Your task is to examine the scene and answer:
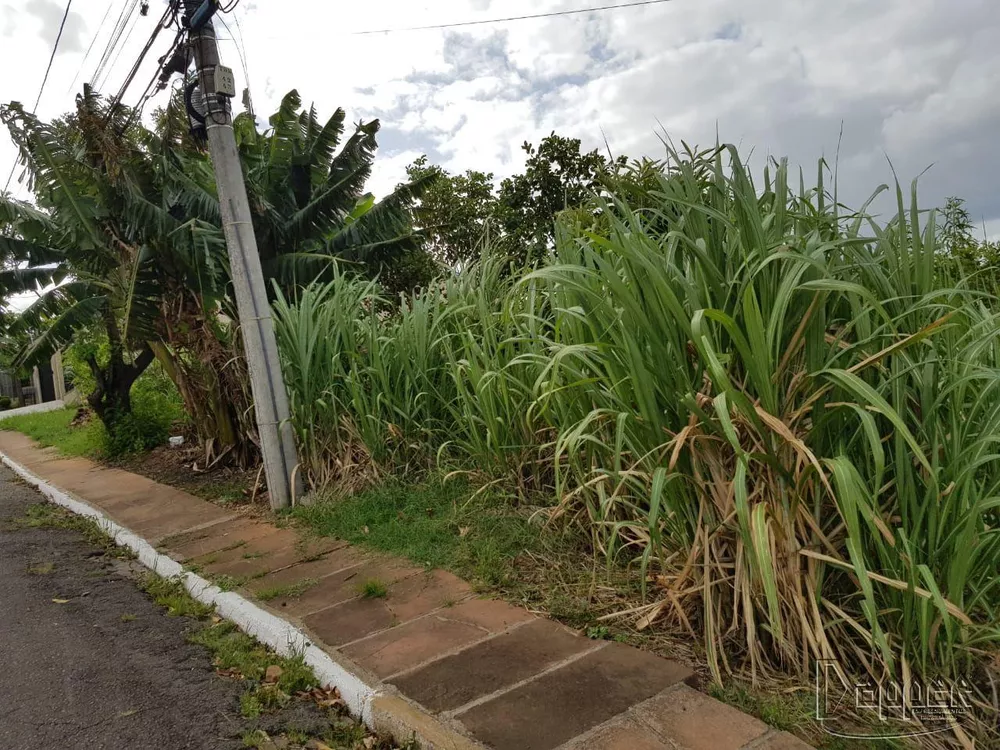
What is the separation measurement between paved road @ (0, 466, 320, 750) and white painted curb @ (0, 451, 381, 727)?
0.23 m

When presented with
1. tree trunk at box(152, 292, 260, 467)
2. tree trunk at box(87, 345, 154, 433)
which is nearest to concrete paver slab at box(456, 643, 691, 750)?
tree trunk at box(152, 292, 260, 467)

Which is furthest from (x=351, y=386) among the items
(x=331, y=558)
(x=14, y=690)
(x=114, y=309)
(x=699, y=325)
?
(x=114, y=309)

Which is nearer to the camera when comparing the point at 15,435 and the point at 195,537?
the point at 195,537

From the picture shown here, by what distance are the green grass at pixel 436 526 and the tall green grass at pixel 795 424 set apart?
691mm

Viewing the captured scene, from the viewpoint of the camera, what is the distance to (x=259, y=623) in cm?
390

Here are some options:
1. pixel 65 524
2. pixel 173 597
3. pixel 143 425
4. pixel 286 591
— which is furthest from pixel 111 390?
pixel 286 591

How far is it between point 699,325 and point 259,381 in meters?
4.41

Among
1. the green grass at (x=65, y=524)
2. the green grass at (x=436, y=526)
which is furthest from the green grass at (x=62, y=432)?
the green grass at (x=436, y=526)

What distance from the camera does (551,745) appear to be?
8.04 feet

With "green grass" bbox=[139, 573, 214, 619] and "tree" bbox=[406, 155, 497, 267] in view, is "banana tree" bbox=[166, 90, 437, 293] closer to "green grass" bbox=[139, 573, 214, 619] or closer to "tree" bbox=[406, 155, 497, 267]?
"tree" bbox=[406, 155, 497, 267]

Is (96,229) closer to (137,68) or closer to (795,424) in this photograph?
(137,68)

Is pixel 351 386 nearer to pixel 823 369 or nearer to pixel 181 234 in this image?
pixel 181 234

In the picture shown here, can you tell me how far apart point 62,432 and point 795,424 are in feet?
52.8

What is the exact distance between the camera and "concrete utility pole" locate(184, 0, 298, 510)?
6.03 meters
